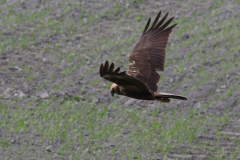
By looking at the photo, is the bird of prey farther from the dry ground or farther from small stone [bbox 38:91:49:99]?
small stone [bbox 38:91:49:99]

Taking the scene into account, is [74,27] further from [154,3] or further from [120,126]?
[120,126]

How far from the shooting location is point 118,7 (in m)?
11.8

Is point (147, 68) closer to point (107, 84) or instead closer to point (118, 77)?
point (118, 77)

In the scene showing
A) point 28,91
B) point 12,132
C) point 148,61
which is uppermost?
point 148,61

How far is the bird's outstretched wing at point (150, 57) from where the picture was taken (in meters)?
5.75

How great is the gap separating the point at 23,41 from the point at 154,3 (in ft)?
14.8

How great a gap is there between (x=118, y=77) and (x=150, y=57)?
63.2 inches

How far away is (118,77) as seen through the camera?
14.8 feet

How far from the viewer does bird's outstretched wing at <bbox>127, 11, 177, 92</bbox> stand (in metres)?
5.75

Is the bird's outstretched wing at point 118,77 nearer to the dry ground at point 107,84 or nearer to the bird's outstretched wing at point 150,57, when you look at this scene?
the bird's outstretched wing at point 150,57

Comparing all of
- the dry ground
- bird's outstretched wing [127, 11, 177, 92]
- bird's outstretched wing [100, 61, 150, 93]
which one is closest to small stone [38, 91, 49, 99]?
the dry ground

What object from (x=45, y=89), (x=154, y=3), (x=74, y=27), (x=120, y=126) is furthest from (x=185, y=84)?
(x=154, y=3)

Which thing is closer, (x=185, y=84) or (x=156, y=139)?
(x=156, y=139)

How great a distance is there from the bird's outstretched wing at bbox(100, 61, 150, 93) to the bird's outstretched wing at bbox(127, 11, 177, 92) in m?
0.67
